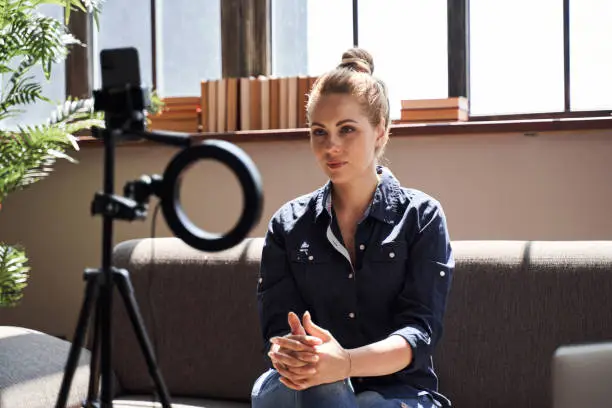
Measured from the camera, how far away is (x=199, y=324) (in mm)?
2445

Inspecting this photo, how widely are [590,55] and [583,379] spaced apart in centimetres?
150

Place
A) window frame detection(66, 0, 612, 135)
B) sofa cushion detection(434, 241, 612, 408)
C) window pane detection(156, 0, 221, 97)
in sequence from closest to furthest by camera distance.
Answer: sofa cushion detection(434, 241, 612, 408), window frame detection(66, 0, 612, 135), window pane detection(156, 0, 221, 97)

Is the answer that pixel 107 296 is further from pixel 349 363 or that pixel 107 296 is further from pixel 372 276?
pixel 372 276

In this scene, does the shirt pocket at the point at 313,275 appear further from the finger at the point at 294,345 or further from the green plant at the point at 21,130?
the green plant at the point at 21,130

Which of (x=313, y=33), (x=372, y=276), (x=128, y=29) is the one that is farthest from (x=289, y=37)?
(x=372, y=276)

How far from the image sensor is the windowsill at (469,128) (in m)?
2.68

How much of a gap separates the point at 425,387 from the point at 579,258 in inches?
24.3

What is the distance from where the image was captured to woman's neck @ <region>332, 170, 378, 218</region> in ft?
6.38

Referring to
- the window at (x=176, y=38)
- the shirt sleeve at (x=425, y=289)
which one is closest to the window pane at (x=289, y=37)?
the window at (x=176, y=38)

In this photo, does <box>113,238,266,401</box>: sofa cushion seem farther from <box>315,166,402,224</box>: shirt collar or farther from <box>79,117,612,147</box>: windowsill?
<box>79,117,612,147</box>: windowsill

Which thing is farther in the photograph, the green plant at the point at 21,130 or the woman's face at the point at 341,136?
the green plant at the point at 21,130

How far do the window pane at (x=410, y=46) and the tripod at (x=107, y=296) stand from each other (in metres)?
2.41

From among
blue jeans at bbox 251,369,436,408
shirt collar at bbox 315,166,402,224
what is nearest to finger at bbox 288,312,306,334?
blue jeans at bbox 251,369,436,408

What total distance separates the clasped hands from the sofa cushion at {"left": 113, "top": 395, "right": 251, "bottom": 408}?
0.73 m
